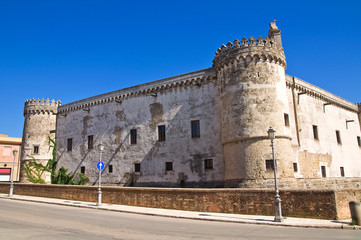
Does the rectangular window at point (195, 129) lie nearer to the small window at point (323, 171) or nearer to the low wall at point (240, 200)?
the low wall at point (240, 200)

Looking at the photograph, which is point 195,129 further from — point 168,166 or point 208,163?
point 168,166

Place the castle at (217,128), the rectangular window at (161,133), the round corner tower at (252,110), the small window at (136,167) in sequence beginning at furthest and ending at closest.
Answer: the small window at (136,167), the rectangular window at (161,133), the castle at (217,128), the round corner tower at (252,110)

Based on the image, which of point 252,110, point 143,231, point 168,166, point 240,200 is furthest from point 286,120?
point 143,231

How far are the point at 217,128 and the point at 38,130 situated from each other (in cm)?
2052

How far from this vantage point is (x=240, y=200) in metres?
13.4

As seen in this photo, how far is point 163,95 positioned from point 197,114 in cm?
381

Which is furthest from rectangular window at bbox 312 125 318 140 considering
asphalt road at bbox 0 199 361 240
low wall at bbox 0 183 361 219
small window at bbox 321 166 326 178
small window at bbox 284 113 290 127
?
asphalt road at bbox 0 199 361 240

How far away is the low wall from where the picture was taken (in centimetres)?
1169

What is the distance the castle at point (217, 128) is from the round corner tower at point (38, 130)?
105 millimetres

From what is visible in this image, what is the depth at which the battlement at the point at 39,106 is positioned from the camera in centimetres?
3186

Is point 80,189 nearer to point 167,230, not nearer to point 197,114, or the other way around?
point 197,114

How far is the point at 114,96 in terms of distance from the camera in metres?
28.2

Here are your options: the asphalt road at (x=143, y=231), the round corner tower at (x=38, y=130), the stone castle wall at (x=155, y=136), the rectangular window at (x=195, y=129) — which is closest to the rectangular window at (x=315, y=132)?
the stone castle wall at (x=155, y=136)

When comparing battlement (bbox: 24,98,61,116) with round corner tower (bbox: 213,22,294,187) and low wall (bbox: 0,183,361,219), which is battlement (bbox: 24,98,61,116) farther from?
round corner tower (bbox: 213,22,294,187)
